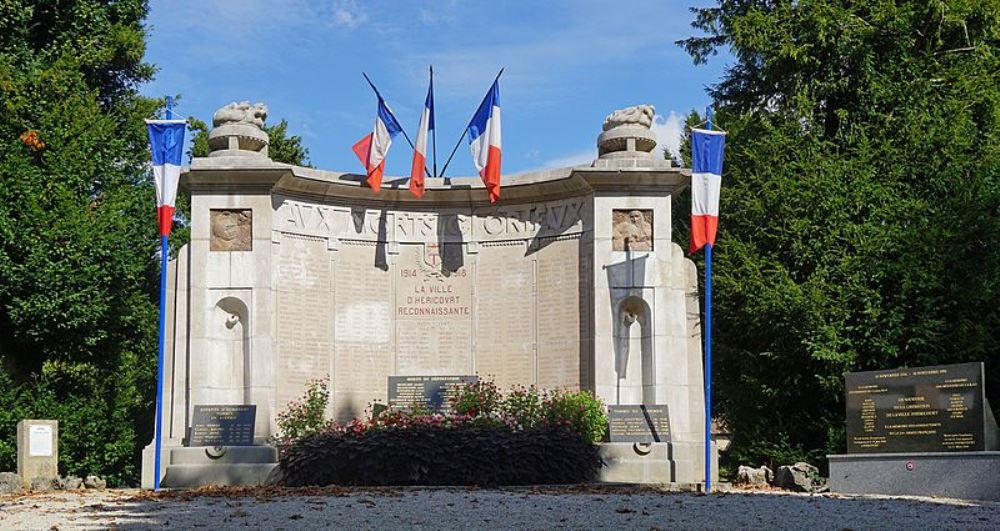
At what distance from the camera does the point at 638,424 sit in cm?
1753

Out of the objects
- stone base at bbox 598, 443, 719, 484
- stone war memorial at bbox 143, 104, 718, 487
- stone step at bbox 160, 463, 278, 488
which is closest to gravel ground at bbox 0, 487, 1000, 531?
stone step at bbox 160, 463, 278, 488

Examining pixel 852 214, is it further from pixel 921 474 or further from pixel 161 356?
pixel 161 356

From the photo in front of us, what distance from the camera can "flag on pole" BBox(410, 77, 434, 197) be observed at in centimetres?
1912

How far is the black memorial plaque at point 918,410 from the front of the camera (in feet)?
49.1

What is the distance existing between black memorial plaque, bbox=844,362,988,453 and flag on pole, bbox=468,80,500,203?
6256mm

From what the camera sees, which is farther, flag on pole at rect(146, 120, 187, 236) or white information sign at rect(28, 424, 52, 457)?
white information sign at rect(28, 424, 52, 457)

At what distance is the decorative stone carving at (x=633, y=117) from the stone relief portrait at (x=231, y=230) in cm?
590

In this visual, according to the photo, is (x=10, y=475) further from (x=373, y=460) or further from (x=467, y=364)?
(x=467, y=364)

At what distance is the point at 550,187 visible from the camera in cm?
1917

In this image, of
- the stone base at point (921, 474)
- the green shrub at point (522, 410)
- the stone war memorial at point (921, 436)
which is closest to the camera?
the stone base at point (921, 474)

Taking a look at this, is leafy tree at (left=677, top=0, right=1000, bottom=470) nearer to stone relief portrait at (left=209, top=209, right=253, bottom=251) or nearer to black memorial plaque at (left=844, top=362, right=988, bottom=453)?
black memorial plaque at (left=844, top=362, right=988, bottom=453)

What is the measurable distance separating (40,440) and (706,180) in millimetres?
11330

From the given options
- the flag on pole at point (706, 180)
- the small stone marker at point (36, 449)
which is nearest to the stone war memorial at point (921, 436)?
the flag on pole at point (706, 180)

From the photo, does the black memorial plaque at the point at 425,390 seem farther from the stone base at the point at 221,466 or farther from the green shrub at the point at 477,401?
the stone base at the point at 221,466
